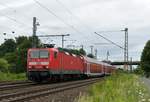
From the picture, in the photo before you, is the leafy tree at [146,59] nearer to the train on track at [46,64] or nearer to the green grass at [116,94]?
the train on track at [46,64]

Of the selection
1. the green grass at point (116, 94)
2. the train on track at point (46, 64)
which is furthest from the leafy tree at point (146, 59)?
the green grass at point (116, 94)

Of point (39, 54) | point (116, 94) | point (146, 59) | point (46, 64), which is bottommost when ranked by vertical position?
point (116, 94)

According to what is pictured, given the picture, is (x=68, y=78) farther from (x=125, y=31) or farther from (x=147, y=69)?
(x=147, y=69)

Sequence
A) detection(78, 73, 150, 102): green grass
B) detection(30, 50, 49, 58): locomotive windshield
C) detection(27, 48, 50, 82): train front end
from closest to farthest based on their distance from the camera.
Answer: detection(78, 73, 150, 102): green grass
detection(27, 48, 50, 82): train front end
detection(30, 50, 49, 58): locomotive windshield

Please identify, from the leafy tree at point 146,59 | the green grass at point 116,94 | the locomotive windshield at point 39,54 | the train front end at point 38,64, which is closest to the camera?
the green grass at point 116,94

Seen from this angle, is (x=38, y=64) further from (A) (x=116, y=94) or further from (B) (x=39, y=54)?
(A) (x=116, y=94)

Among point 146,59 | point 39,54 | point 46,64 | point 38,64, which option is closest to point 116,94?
point 46,64

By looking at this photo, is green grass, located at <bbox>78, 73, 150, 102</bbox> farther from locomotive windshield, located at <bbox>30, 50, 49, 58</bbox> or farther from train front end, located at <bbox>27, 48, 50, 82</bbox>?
locomotive windshield, located at <bbox>30, 50, 49, 58</bbox>

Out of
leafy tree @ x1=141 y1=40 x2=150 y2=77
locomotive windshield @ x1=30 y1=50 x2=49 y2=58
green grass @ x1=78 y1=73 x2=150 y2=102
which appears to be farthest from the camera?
leafy tree @ x1=141 y1=40 x2=150 y2=77

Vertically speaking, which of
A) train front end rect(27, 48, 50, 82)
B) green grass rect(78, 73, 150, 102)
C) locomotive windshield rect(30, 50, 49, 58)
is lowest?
green grass rect(78, 73, 150, 102)

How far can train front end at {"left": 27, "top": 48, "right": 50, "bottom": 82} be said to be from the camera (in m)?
35.7

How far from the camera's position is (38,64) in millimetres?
36219

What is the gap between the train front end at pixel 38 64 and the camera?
3572 centimetres

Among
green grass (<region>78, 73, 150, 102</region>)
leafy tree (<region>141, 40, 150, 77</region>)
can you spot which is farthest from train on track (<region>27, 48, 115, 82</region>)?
leafy tree (<region>141, 40, 150, 77</region>)
